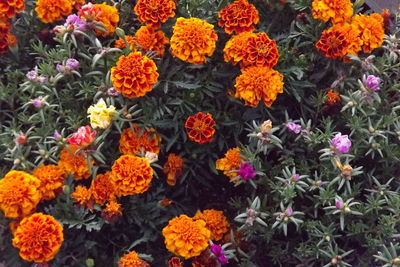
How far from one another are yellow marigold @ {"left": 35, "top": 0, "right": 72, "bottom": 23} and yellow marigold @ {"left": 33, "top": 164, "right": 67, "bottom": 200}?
2.64 feet

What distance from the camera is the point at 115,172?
2.00 m

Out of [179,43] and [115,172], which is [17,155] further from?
[179,43]

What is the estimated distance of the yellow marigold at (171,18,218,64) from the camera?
2.13 meters

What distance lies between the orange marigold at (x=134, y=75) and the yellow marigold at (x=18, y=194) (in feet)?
1.65

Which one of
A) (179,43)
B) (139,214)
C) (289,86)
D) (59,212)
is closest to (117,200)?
(139,214)

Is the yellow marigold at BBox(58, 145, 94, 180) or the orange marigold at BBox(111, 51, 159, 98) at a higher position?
the orange marigold at BBox(111, 51, 159, 98)

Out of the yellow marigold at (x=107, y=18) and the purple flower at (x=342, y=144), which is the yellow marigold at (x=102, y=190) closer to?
the yellow marigold at (x=107, y=18)

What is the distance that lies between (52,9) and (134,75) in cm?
72

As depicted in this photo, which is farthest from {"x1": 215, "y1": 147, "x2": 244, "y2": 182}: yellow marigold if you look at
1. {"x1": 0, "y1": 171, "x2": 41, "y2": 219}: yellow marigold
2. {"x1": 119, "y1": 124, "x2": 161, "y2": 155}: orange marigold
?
{"x1": 0, "y1": 171, "x2": 41, "y2": 219}: yellow marigold

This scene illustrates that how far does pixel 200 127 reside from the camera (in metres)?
2.20

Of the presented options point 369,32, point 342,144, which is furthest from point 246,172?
point 369,32

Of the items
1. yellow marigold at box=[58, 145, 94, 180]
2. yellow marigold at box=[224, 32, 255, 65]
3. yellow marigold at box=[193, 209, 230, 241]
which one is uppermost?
yellow marigold at box=[224, 32, 255, 65]

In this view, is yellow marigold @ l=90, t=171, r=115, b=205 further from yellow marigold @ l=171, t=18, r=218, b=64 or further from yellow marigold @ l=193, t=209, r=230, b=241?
yellow marigold @ l=171, t=18, r=218, b=64

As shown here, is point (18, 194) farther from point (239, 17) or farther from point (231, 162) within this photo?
point (239, 17)
